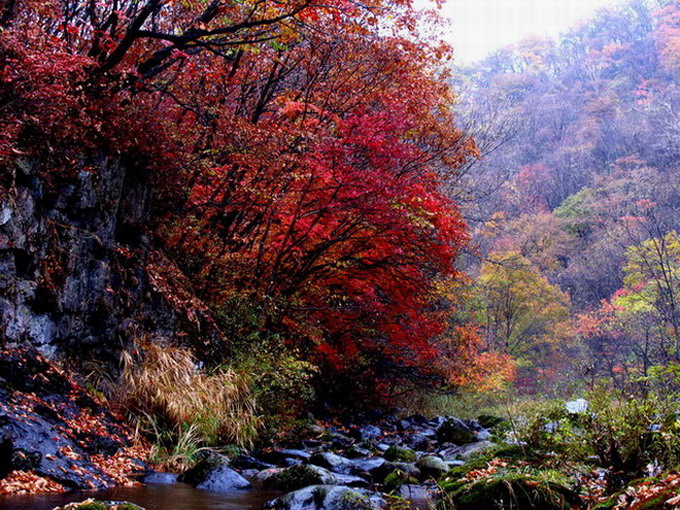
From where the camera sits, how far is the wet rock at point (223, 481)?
631cm

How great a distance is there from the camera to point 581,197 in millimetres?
44250

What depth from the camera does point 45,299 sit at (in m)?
7.20

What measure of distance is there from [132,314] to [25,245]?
216 cm

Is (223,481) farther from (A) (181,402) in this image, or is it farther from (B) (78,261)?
(B) (78,261)

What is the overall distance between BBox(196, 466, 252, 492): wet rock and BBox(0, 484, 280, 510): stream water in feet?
0.51

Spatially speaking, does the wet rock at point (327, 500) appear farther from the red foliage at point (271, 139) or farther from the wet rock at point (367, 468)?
the red foliage at point (271, 139)

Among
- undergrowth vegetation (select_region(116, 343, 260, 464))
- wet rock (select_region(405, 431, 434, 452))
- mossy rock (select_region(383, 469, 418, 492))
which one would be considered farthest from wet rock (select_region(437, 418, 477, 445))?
mossy rock (select_region(383, 469, 418, 492))

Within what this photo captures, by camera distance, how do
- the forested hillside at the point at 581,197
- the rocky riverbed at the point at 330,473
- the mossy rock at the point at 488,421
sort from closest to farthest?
the rocky riverbed at the point at 330,473 < the mossy rock at the point at 488,421 < the forested hillside at the point at 581,197

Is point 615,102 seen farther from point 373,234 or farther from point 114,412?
point 114,412

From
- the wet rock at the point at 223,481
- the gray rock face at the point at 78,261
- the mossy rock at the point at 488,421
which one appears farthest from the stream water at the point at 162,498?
the mossy rock at the point at 488,421

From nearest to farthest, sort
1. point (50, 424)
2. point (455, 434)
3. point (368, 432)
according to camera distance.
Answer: point (50, 424) → point (455, 434) → point (368, 432)

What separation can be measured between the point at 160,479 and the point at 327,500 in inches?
88.4

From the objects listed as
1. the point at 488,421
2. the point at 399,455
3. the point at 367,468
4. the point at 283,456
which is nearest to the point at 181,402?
the point at 283,456

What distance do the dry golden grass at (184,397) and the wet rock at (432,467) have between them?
254cm
